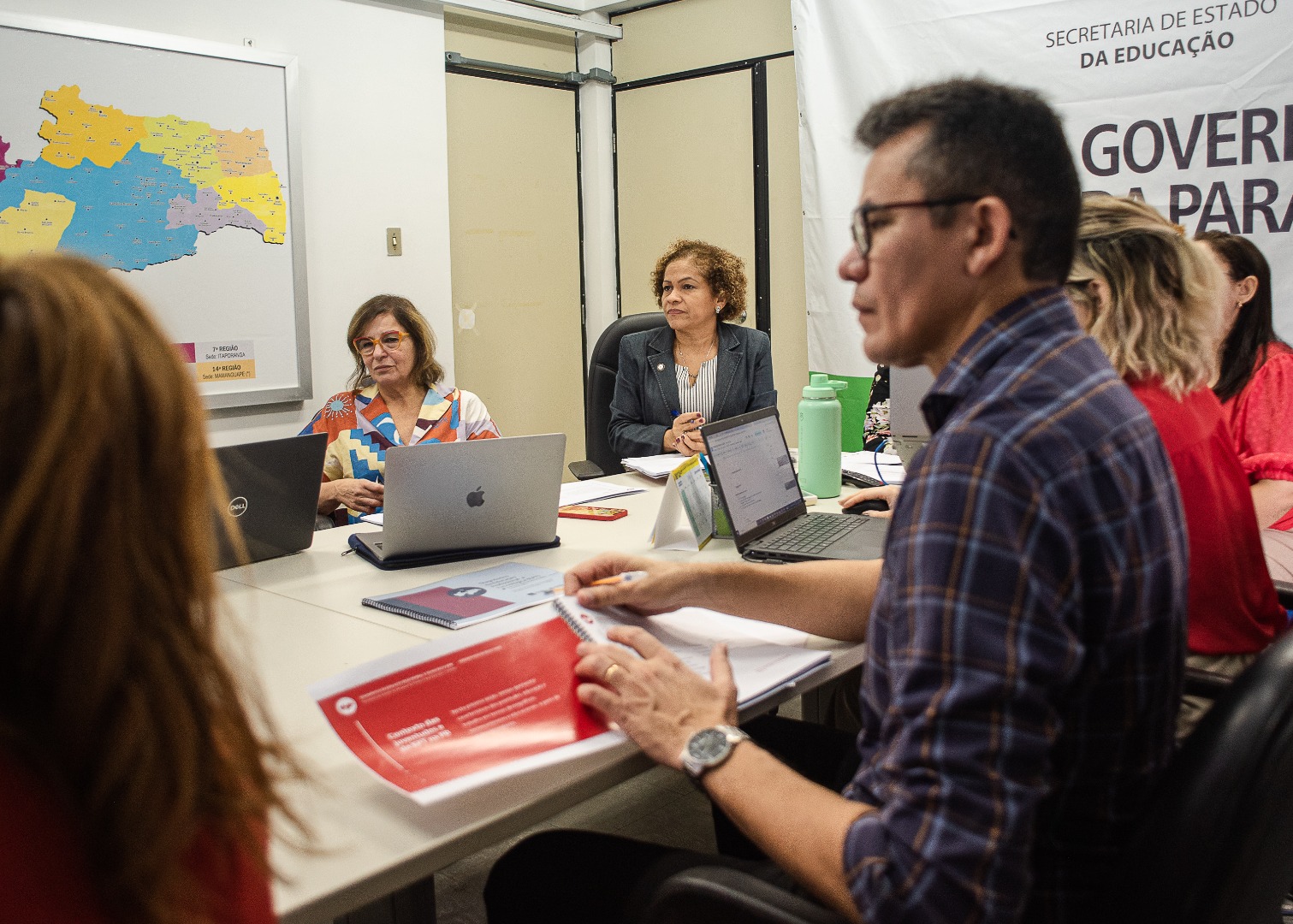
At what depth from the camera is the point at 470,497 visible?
1.82 meters

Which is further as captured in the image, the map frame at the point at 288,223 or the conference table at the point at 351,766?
the map frame at the point at 288,223

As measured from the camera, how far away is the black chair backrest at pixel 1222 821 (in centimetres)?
82

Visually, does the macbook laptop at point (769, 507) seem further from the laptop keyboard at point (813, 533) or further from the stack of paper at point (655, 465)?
the stack of paper at point (655, 465)

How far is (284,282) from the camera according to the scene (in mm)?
3676

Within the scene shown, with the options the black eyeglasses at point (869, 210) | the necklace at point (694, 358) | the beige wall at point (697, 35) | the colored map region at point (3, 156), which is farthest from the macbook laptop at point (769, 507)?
the beige wall at point (697, 35)

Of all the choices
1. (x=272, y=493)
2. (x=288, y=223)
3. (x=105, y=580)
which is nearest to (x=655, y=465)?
(x=272, y=493)

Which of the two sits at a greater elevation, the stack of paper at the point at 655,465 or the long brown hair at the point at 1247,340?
the long brown hair at the point at 1247,340

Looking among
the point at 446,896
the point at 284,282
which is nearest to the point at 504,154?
the point at 284,282

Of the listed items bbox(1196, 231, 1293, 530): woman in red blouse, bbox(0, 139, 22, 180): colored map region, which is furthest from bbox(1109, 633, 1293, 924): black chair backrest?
bbox(0, 139, 22, 180): colored map region

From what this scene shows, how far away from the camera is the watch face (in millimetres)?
1021

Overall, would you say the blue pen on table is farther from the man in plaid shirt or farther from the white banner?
the white banner

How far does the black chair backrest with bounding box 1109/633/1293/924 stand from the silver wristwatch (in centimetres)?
35

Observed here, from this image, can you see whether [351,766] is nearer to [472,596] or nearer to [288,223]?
[472,596]

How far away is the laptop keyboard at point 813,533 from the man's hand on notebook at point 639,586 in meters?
0.43
